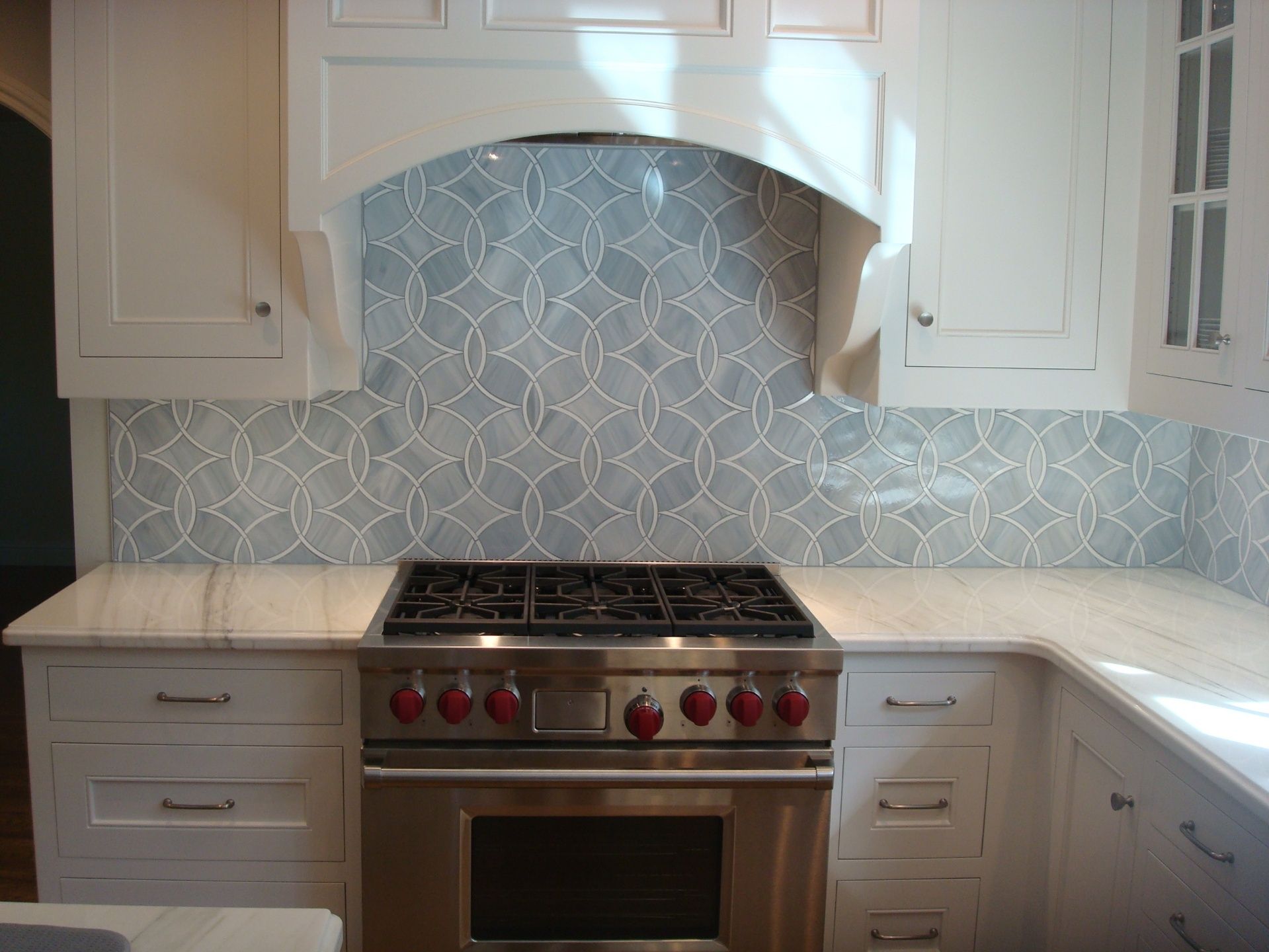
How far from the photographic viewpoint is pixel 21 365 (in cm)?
638

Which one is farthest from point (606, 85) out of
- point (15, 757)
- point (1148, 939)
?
point (15, 757)

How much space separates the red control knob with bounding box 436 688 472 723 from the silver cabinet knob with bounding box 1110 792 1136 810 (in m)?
1.16

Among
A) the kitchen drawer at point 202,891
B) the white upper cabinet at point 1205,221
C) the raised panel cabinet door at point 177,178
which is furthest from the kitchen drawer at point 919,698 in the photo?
the raised panel cabinet door at point 177,178

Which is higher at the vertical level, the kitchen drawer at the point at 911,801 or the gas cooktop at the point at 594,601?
the gas cooktop at the point at 594,601

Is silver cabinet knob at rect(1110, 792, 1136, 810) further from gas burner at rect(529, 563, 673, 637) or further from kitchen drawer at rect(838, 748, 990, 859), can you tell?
gas burner at rect(529, 563, 673, 637)

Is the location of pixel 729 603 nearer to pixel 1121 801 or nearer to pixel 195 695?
pixel 1121 801

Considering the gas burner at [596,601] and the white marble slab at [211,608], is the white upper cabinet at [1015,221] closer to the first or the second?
the gas burner at [596,601]

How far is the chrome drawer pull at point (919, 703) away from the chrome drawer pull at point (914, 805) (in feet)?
0.65

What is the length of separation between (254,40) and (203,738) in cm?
139

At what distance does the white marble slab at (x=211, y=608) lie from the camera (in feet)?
7.48

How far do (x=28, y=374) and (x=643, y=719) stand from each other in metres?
5.42

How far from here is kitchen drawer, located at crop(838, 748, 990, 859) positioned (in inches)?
94.0

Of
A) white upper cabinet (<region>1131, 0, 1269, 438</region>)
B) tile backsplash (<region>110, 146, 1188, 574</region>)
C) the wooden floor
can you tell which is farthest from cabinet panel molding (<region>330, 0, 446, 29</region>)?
the wooden floor

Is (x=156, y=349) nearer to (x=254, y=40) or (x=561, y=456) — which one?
(x=254, y=40)
